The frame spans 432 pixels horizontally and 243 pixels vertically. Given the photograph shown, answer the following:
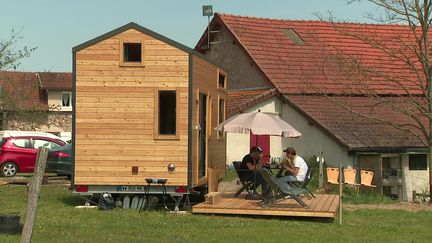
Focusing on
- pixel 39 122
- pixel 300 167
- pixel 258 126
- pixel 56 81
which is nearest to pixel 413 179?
pixel 258 126

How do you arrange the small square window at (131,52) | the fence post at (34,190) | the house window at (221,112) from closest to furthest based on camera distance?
the fence post at (34,190) → the small square window at (131,52) → the house window at (221,112)

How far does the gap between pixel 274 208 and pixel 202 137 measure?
3.02 m

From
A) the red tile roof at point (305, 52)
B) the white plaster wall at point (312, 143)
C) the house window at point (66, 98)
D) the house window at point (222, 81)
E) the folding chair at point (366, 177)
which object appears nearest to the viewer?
the house window at point (222, 81)

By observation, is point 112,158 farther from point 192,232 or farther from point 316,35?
point 316,35

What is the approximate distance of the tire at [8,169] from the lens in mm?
27250

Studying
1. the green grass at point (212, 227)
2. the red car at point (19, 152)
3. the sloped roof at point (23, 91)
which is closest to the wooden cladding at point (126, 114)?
the green grass at point (212, 227)

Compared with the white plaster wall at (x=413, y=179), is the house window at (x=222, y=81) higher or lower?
higher

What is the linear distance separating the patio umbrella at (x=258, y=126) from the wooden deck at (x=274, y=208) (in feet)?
5.09

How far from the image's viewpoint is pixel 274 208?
14648 mm

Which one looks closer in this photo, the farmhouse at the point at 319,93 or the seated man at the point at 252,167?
the seated man at the point at 252,167

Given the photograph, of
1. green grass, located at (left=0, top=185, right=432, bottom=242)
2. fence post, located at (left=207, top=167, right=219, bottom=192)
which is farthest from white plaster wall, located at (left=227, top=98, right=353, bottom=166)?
green grass, located at (left=0, top=185, right=432, bottom=242)

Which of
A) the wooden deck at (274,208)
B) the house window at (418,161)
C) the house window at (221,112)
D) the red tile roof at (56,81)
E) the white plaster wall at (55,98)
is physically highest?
the red tile roof at (56,81)

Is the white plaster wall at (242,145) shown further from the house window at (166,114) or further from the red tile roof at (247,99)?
the house window at (166,114)

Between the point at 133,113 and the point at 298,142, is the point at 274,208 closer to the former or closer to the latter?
the point at 133,113
